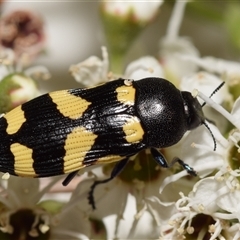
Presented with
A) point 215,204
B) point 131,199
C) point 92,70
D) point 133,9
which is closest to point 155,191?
point 131,199

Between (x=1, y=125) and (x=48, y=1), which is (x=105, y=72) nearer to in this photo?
(x=1, y=125)

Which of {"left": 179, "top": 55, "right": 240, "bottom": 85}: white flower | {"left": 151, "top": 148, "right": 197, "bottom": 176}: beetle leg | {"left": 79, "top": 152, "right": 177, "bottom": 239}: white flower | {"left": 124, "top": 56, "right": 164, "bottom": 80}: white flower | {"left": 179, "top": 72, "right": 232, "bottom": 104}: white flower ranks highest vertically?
{"left": 124, "top": 56, "right": 164, "bottom": 80}: white flower

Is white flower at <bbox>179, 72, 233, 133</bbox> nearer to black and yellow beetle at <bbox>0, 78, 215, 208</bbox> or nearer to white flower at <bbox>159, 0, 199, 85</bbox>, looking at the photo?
black and yellow beetle at <bbox>0, 78, 215, 208</bbox>

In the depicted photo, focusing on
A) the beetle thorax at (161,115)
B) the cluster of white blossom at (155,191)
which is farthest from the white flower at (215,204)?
the beetle thorax at (161,115)

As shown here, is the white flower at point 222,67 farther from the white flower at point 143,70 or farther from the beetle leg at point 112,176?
the beetle leg at point 112,176

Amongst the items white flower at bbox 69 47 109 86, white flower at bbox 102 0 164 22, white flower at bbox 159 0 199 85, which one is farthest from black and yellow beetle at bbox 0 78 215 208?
white flower at bbox 159 0 199 85

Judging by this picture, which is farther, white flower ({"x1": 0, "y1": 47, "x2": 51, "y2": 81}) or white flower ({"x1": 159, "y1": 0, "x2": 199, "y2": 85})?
white flower ({"x1": 159, "y1": 0, "x2": 199, "y2": 85})

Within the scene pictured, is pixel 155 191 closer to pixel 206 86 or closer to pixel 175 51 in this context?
pixel 206 86
